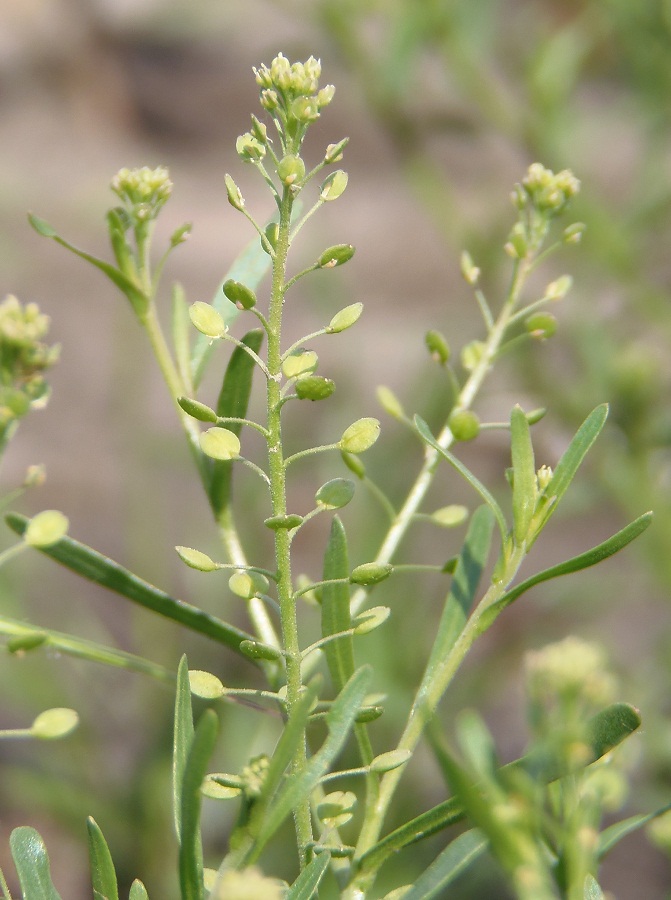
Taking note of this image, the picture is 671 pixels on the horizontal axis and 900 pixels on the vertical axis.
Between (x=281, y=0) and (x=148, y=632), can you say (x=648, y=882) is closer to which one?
(x=148, y=632)

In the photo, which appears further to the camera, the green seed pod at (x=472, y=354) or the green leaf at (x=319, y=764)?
the green seed pod at (x=472, y=354)

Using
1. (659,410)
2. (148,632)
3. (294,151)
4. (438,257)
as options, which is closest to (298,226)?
(294,151)

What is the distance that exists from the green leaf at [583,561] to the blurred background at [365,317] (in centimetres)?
38

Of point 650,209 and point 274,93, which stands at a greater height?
point 274,93

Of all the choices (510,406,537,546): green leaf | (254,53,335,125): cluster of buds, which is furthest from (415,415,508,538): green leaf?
(254,53,335,125): cluster of buds

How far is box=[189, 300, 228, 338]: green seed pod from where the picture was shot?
33 cm

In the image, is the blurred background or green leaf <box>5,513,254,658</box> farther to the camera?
the blurred background

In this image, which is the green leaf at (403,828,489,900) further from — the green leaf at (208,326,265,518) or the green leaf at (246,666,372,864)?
the green leaf at (208,326,265,518)

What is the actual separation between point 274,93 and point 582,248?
0.85 meters

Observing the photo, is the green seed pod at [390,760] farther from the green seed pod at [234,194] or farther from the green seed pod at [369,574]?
the green seed pod at [234,194]

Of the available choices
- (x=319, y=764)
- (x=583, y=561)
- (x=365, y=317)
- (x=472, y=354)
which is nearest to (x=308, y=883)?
(x=319, y=764)

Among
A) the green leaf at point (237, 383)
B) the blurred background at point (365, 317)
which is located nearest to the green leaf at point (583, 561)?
the green leaf at point (237, 383)

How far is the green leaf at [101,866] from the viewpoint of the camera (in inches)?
13.0

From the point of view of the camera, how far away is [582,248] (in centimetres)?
111
